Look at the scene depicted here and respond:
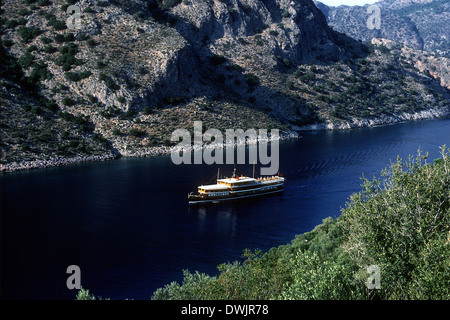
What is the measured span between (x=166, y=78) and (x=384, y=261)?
106 meters

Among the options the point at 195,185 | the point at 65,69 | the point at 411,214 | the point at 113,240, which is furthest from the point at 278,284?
the point at 65,69

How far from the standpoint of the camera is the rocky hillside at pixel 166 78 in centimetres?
10212

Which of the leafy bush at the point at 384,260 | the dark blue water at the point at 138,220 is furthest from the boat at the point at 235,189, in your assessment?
the leafy bush at the point at 384,260

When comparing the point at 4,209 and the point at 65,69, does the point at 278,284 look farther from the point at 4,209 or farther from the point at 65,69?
the point at 65,69

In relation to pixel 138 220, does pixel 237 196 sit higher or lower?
higher

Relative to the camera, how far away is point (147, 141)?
10562cm

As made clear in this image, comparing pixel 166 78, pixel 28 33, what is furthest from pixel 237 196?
pixel 28 33

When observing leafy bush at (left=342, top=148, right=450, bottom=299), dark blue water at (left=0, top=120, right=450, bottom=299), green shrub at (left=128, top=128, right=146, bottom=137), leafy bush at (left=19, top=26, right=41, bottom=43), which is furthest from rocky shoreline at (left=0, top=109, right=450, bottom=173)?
leafy bush at (left=342, top=148, right=450, bottom=299)

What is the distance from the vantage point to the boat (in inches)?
2633

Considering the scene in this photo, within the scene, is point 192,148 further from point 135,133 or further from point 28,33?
point 28,33

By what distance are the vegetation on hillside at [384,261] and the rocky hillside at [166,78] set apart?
72.3 m

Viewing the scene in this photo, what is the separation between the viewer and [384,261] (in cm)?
2405

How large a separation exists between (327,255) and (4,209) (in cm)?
4968

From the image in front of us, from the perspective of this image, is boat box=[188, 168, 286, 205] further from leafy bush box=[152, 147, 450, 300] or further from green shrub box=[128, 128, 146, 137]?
green shrub box=[128, 128, 146, 137]
